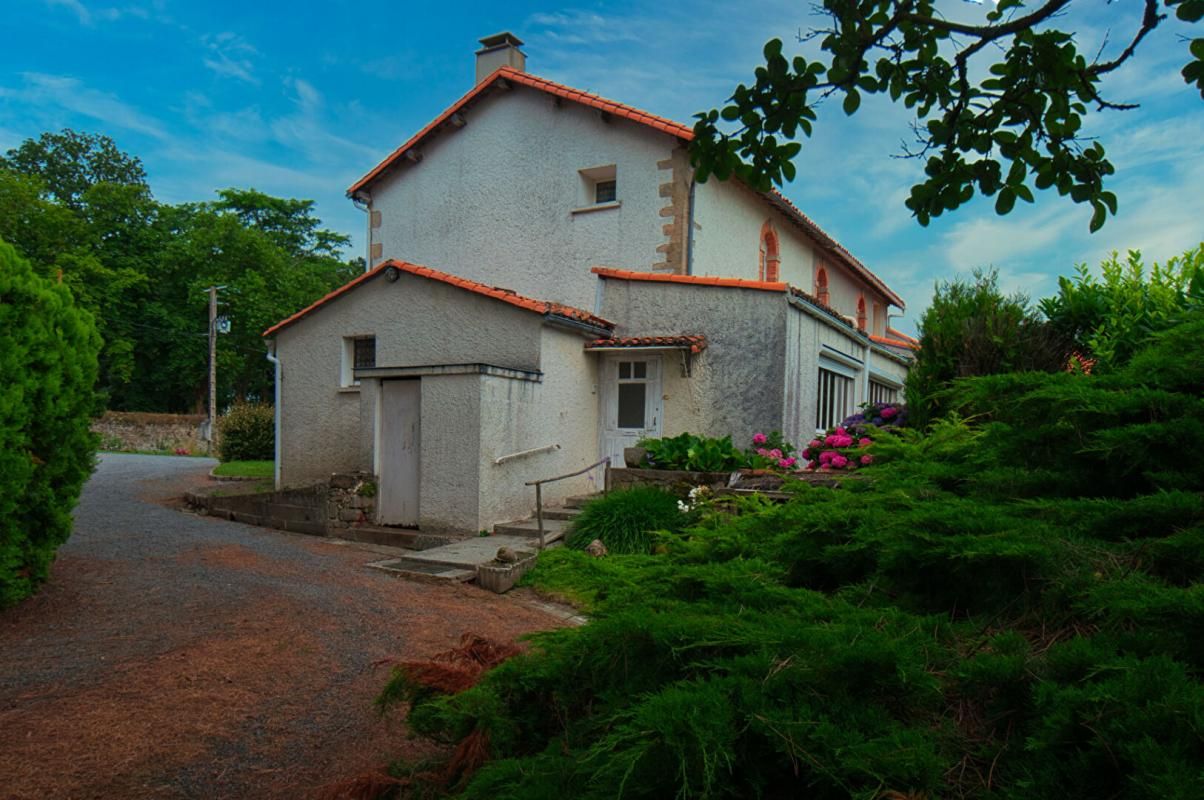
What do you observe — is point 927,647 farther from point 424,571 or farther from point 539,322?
point 539,322

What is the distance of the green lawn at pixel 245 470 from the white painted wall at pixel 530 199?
5.86 m

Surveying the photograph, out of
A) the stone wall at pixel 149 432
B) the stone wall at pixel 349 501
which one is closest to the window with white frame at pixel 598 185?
the stone wall at pixel 349 501

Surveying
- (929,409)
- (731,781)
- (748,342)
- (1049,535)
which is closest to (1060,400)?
(1049,535)

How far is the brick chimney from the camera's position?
1528cm

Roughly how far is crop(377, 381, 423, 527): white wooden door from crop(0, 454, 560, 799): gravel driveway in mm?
2054

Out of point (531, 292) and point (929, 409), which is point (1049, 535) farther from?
point (531, 292)

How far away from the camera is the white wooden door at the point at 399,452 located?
1055cm

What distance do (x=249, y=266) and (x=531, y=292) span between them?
29977mm

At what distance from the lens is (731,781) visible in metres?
1.53

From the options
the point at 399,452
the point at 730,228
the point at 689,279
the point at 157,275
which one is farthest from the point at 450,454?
the point at 157,275

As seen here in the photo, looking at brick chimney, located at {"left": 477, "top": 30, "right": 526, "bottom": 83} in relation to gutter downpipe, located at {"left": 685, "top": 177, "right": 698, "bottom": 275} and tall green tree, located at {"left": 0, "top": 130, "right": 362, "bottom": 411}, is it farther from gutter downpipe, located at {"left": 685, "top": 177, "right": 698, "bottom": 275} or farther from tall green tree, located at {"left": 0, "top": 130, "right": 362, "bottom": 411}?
tall green tree, located at {"left": 0, "top": 130, "right": 362, "bottom": 411}

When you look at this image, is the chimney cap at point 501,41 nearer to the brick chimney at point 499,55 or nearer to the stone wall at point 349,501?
the brick chimney at point 499,55

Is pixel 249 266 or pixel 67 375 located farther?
pixel 249 266

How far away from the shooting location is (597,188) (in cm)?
1409
